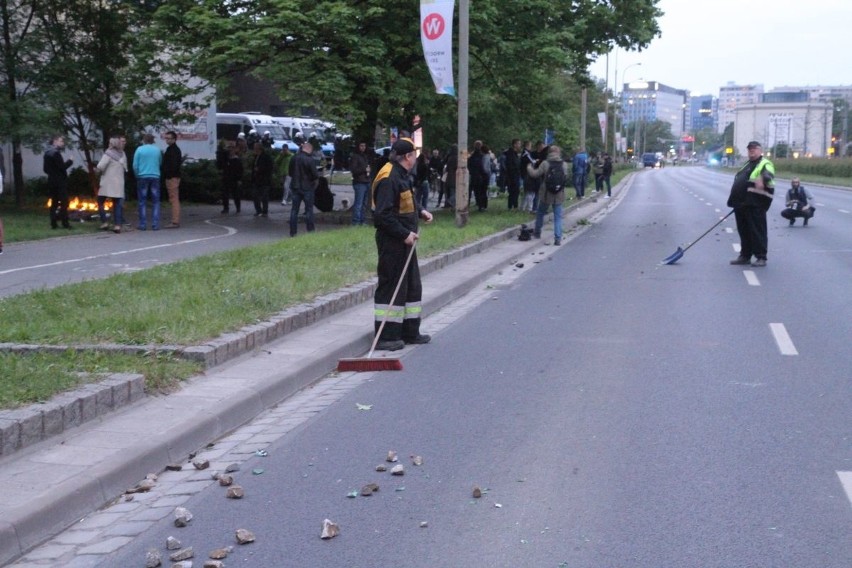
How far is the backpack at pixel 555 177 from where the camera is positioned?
20.5m

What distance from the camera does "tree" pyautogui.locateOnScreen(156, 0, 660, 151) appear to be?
21188 mm

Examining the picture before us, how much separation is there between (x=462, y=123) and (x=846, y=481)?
54.6 feet

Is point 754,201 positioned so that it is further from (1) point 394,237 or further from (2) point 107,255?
(2) point 107,255

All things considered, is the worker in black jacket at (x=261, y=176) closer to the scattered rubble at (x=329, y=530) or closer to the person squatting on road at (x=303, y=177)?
the person squatting on road at (x=303, y=177)

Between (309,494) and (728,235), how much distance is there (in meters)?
19.5

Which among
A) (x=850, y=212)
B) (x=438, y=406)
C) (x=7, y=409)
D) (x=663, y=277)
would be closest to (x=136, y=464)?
(x=7, y=409)

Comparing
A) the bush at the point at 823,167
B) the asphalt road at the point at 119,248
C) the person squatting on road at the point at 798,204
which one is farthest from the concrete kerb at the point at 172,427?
the bush at the point at 823,167

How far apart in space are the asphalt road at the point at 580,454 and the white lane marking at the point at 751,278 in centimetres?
276

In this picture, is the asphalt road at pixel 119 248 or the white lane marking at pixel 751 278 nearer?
the asphalt road at pixel 119 248

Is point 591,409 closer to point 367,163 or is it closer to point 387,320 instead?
point 387,320

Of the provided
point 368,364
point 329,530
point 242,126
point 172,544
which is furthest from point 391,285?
point 242,126

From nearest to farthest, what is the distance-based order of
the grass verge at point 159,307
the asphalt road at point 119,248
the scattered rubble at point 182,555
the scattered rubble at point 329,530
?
the scattered rubble at point 182,555
the scattered rubble at point 329,530
the grass verge at point 159,307
the asphalt road at point 119,248

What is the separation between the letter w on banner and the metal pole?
2067 mm

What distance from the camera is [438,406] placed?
798 centimetres
